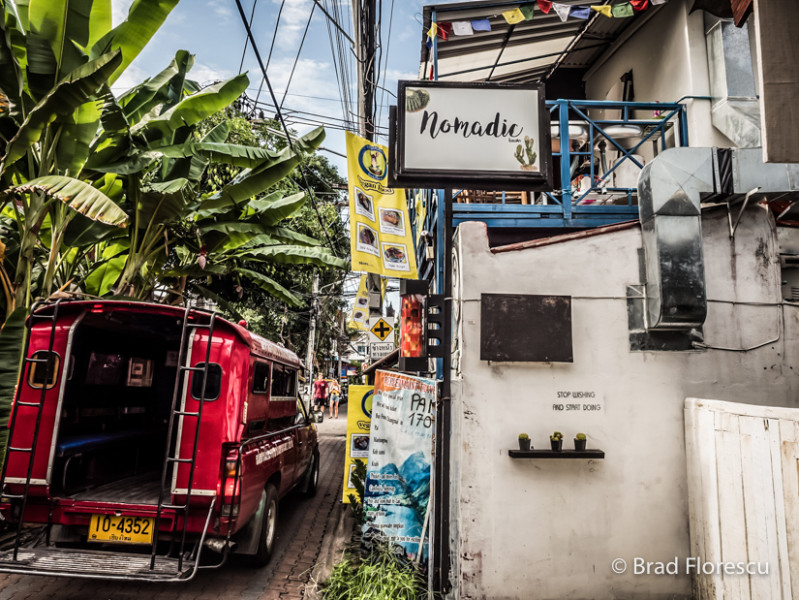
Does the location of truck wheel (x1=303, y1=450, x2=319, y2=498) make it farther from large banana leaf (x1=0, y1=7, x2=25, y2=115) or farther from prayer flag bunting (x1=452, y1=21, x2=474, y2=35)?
prayer flag bunting (x1=452, y1=21, x2=474, y2=35)

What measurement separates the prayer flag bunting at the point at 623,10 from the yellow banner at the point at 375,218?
3807mm

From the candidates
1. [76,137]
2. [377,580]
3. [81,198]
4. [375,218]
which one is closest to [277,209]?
[375,218]

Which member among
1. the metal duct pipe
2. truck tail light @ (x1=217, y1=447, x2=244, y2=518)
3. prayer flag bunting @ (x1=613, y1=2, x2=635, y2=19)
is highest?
prayer flag bunting @ (x1=613, y1=2, x2=635, y2=19)

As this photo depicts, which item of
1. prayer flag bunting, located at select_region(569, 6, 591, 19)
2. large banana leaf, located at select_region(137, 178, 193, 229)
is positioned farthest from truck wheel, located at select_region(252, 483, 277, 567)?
prayer flag bunting, located at select_region(569, 6, 591, 19)

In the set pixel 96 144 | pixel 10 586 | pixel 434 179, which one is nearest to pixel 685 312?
pixel 434 179

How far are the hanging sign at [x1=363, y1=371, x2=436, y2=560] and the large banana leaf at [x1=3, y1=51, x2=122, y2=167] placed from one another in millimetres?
4693

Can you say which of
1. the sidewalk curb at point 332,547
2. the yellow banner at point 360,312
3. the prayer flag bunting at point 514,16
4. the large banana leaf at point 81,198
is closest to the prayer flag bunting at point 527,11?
the prayer flag bunting at point 514,16

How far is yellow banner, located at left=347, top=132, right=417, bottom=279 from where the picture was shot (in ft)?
23.5

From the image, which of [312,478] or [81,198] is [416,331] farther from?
[312,478]

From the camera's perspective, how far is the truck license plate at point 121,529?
464 cm

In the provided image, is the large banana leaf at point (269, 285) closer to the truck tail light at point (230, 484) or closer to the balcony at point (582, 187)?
the balcony at point (582, 187)

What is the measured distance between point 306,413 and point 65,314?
454 centimetres

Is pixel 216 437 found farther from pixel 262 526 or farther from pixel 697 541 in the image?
pixel 697 541

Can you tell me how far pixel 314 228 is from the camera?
56.6ft
